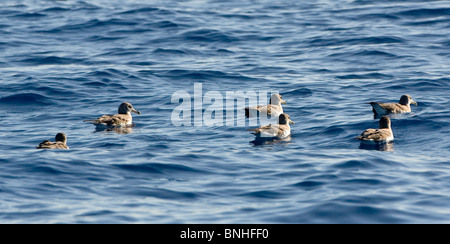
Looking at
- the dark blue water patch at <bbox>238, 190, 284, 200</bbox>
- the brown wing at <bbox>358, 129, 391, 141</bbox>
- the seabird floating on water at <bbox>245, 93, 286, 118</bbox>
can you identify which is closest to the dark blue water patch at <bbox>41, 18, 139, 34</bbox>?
the seabird floating on water at <bbox>245, 93, 286, 118</bbox>

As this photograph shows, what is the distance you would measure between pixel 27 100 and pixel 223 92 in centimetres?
609

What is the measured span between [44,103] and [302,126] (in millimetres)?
8147

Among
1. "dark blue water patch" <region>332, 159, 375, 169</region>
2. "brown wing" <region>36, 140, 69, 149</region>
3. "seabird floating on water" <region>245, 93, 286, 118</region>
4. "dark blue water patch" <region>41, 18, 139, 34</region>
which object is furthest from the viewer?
"dark blue water patch" <region>41, 18, 139, 34</region>

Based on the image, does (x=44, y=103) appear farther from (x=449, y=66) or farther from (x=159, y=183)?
(x=449, y=66)

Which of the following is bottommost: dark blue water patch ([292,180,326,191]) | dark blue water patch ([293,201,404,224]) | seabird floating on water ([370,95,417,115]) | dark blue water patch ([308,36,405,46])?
dark blue water patch ([293,201,404,224])

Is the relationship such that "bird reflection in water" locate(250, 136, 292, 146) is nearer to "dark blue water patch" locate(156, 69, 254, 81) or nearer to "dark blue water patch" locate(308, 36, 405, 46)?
"dark blue water patch" locate(156, 69, 254, 81)

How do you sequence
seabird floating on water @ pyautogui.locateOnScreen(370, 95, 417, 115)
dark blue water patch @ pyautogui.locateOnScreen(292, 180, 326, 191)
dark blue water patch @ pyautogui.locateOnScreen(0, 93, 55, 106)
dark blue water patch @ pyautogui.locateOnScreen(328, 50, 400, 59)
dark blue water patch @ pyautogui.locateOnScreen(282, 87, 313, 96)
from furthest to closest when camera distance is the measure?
dark blue water patch @ pyautogui.locateOnScreen(328, 50, 400, 59), dark blue water patch @ pyautogui.locateOnScreen(282, 87, 313, 96), dark blue water patch @ pyautogui.locateOnScreen(0, 93, 55, 106), seabird floating on water @ pyautogui.locateOnScreen(370, 95, 417, 115), dark blue water patch @ pyautogui.locateOnScreen(292, 180, 326, 191)

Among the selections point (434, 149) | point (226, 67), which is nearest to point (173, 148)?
point (434, 149)

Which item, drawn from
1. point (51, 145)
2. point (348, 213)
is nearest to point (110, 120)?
point (51, 145)

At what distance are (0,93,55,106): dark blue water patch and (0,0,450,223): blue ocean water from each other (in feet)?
0.19

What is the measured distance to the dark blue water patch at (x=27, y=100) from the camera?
21422 millimetres

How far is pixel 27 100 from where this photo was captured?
21594 mm

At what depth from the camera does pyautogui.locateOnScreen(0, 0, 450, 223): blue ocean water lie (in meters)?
12.0
